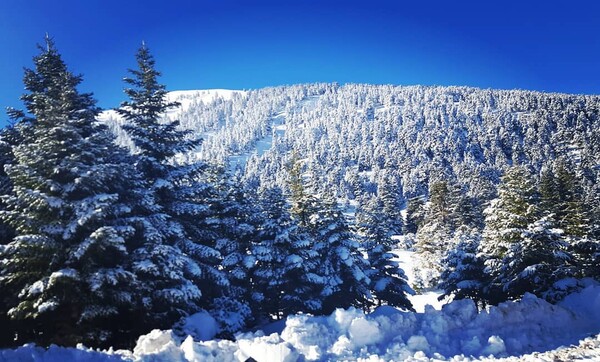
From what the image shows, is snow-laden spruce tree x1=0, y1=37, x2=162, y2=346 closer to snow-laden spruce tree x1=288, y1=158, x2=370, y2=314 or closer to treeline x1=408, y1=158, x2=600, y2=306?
snow-laden spruce tree x1=288, y1=158, x2=370, y2=314

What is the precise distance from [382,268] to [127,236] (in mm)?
17998

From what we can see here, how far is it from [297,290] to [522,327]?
1122cm

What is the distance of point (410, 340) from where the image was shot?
8945 millimetres

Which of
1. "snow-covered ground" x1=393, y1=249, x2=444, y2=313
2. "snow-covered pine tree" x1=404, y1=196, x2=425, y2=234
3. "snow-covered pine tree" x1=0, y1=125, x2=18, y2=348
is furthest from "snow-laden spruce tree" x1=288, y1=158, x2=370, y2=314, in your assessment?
"snow-covered pine tree" x1=404, y1=196, x2=425, y2=234

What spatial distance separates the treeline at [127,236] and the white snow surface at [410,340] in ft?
12.1

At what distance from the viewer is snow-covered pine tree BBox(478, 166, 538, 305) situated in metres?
19.9

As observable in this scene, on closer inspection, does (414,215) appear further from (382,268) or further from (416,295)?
(382,268)

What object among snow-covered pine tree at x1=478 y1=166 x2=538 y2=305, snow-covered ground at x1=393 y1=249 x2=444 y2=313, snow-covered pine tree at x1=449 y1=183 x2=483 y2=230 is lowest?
snow-covered ground at x1=393 y1=249 x2=444 y2=313

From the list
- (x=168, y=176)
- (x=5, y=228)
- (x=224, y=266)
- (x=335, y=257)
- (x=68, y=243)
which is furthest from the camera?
(x=335, y=257)

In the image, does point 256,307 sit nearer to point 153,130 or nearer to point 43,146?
point 153,130

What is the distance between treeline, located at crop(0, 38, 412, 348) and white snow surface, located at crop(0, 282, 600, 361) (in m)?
3.70

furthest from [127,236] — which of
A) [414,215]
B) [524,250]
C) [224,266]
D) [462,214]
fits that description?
[414,215]

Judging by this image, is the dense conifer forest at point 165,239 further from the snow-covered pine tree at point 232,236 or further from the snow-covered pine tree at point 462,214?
the snow-covered pine tree at point 462,214

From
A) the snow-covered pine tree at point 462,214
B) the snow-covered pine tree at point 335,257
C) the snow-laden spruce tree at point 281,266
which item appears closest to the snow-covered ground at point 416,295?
the snow-covered pine tree at point 335,257
